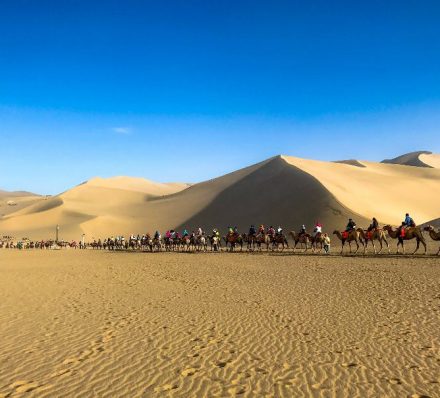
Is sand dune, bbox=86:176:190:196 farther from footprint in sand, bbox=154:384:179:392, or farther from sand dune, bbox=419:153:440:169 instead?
footprint in sand, bbox=154:384:179:392

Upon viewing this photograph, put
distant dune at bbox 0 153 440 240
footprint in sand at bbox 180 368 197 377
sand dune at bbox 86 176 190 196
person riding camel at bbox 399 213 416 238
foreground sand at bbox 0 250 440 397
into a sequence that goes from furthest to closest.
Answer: sand dune at bbox 86 176 190 196 → distant dune at bbox 0 153 440 240 → person riding camel at bbox 399 213 416 238 → footprint in sand at bbox 180 368 197 377 → foreground sand at bbox 0 250 440 397

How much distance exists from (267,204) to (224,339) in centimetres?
6071

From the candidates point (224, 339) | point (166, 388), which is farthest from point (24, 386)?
point (224, 339)

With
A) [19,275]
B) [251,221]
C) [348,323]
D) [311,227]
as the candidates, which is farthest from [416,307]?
[251,221]

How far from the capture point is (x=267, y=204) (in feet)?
229

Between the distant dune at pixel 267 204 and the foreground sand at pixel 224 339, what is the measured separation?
125 ft

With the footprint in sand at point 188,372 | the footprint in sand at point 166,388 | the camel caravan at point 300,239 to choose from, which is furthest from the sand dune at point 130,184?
the footprint in sand at point 166,388

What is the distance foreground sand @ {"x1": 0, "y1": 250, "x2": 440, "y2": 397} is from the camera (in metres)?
6.98

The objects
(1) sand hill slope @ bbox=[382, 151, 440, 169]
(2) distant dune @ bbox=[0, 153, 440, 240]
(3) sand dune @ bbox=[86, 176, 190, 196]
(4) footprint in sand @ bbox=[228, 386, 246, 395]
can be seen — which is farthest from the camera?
(3) sand dune @ bbox=[86, 176, 190, 196]

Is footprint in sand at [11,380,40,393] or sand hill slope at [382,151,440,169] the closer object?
footprint in sand at [11,380,40,393]

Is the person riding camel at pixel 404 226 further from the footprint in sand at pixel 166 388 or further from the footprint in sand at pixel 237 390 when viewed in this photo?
the footprint in sand at pixel 166 388

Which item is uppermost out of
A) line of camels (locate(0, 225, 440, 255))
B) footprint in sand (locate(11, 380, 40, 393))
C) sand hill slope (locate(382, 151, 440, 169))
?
sand hill slope (locate(382, 151, 440, 169))

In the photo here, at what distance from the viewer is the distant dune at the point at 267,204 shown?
2368 inches

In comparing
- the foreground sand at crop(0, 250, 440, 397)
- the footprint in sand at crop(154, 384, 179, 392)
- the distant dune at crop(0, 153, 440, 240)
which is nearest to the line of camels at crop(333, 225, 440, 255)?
the foreground sand at crop(0, 250, 440, 397)
